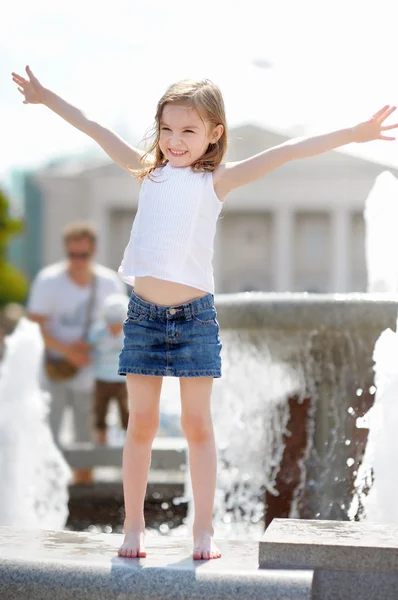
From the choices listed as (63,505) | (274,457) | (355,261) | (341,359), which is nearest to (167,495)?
(63,505)

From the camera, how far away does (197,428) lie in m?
2.91

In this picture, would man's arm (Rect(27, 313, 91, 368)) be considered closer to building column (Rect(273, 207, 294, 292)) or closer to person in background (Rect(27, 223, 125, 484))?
person in background (Rect(27, 223, 125, 484))

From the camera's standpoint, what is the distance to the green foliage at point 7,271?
48.3 m

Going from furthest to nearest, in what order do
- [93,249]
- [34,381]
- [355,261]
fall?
1. [355,261]
2. [93,249]
3. [34,381]

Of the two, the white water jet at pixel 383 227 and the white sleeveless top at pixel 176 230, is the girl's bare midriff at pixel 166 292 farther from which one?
the white water jet at pixel 383 227

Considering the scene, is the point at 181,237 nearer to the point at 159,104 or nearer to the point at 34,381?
the point at 159,104

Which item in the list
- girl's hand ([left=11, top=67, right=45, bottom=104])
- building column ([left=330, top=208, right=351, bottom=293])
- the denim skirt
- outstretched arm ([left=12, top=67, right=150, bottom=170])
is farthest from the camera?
building column ([left=330, top=208, right=351, bottom=293])

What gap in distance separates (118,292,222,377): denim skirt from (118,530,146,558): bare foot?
0.41 metres

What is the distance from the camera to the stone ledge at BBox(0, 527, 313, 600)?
8.11 ft

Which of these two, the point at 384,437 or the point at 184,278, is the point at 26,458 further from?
the point at 184,278

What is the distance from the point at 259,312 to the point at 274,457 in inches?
33.9

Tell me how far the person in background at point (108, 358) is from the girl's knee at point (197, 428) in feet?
13.8

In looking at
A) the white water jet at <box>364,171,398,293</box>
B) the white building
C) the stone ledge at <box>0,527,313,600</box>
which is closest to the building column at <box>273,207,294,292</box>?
the white building

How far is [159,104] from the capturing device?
2.97 meters
